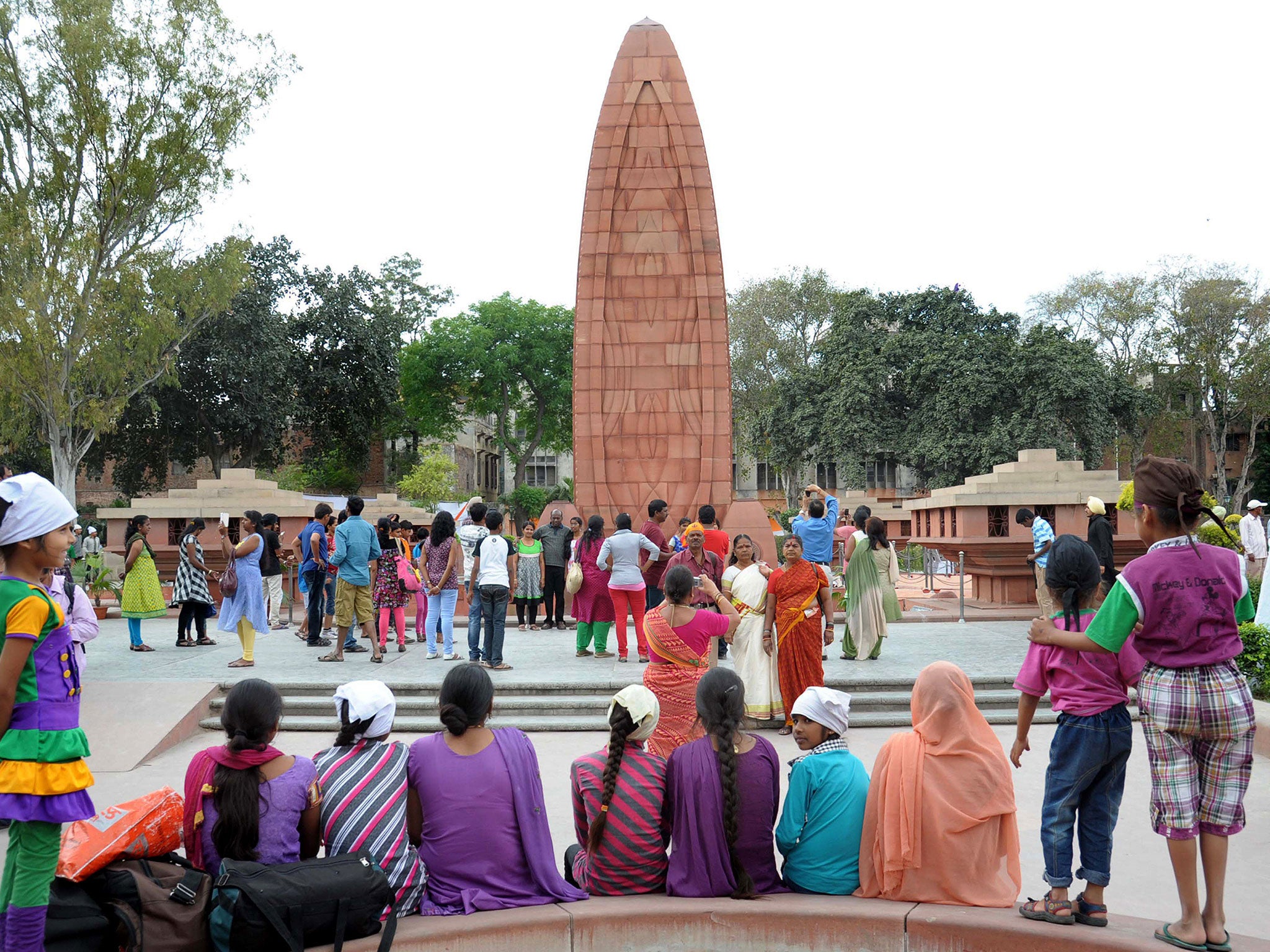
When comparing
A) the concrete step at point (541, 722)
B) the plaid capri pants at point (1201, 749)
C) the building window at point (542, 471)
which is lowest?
the concrete step at point (541, 722)

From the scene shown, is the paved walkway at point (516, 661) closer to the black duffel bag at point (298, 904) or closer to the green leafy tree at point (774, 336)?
the black duffel bag at point (298, 904)

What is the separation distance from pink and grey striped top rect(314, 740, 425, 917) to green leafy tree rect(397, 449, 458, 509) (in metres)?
36.1

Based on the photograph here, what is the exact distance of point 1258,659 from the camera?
25.4 ft

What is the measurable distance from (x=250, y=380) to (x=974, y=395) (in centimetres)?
2502

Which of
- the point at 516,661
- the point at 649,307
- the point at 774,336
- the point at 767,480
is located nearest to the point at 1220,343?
the point at 774,336

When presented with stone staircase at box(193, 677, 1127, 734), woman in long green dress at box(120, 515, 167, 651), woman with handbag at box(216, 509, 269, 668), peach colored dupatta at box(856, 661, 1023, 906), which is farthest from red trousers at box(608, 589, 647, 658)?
peach colored dupatta at box(856, 661, 1023, 906)

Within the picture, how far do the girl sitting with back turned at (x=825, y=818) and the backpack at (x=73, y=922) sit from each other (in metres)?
2.30

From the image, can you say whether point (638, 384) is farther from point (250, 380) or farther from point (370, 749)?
point (250, 380)

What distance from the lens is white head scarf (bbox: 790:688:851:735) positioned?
12.6 feet

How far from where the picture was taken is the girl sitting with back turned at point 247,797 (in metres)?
3.41

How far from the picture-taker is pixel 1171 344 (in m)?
38.1

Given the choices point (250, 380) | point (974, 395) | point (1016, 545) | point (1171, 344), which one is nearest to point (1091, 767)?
point (1016, 545)

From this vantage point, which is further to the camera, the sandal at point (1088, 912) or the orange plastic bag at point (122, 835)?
the sandal at point (1088, 912)

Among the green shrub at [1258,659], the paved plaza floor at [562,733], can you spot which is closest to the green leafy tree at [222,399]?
the paved plaza floor at [562,733]
